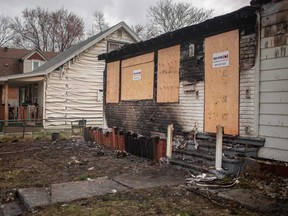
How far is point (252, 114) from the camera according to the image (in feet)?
24.1

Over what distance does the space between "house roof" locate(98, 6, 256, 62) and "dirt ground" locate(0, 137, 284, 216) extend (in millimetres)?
3859

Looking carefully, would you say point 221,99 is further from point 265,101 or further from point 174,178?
point 174,178

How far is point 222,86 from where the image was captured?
8227 mm

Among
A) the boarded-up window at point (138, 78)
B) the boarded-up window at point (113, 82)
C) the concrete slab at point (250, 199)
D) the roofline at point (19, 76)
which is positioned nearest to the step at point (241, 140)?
the concrete slab at point (250, 199)

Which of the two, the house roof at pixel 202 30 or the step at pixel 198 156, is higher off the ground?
the house roof at pixel 202 30

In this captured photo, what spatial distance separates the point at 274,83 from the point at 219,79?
5.84ft

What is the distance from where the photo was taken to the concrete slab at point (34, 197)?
5109mm

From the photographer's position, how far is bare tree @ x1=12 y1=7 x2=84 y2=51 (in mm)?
44938

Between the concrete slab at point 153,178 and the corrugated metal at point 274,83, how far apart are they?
1.96m

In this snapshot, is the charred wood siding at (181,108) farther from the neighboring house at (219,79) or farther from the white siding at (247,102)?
the white siding at (247,102)

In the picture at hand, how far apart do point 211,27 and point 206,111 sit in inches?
90.7

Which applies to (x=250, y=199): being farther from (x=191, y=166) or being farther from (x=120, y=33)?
(x=120, y=33)

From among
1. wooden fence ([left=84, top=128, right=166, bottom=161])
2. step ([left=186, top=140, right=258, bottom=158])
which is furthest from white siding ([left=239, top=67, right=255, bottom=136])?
wooden fence ([left=84, top=128, right=166, bottom=161])

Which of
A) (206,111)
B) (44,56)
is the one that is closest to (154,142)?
(206,111)
